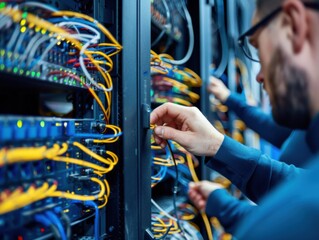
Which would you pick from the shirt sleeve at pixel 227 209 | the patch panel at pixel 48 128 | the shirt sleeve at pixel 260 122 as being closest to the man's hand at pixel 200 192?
the shirt sleeve at pixel 227 209

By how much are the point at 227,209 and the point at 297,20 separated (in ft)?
2.12

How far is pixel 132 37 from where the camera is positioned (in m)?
0.96

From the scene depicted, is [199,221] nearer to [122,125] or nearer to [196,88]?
[196,88]

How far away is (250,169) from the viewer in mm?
1039

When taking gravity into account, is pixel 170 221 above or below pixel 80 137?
below

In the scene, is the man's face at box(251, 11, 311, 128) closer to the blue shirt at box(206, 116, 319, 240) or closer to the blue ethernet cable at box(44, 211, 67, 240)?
the blue shirt at box(206, 116, 319, 240)

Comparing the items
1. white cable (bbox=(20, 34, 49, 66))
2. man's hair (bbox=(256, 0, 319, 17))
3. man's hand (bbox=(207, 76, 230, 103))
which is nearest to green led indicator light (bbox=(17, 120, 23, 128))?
white cable (bbox=(20, 34, 49, 66))

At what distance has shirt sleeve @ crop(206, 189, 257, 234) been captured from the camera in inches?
37.9

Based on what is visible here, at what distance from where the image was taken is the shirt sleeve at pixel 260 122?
1.72 metres

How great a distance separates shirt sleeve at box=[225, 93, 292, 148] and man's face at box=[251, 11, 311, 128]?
1.09m

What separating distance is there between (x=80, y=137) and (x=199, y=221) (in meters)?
1.04

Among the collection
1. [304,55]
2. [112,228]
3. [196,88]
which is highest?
[196,88]

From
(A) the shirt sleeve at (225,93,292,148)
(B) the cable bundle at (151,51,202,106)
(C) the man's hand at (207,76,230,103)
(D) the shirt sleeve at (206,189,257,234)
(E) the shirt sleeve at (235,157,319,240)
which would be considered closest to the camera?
(E) the shirt sleeve at (235,157,319,240)

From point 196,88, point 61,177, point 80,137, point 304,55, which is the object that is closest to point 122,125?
point 80,137
